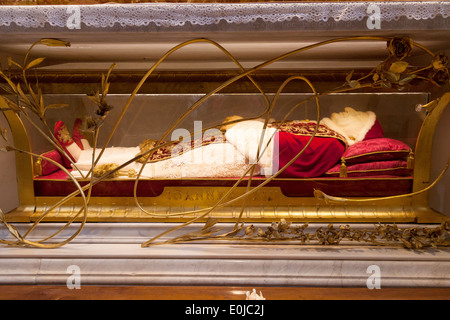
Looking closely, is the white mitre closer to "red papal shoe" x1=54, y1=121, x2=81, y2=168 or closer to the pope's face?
the pope's face

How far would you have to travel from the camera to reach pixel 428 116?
1471 mm

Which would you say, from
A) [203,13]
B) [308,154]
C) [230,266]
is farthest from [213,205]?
[203,13]

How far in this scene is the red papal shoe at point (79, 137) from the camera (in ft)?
4.94

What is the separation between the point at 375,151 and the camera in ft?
4.86

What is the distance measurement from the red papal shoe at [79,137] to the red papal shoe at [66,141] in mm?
14

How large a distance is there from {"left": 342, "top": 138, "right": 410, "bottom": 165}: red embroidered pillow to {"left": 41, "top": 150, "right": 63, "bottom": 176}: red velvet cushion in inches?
44.8

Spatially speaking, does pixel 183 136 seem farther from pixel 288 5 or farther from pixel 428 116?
pixel 428 116

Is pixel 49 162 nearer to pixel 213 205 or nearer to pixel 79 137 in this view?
pixel 79 137

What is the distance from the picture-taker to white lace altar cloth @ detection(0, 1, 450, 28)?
120 cm

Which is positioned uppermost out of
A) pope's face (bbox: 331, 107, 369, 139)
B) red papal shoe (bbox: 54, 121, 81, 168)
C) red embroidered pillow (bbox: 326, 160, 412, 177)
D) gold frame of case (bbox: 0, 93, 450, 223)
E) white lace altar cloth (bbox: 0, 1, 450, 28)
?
white lace altar cloth (bbox: 0, 1, 450, 28)

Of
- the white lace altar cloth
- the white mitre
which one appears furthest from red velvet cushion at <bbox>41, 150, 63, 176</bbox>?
the white mitre

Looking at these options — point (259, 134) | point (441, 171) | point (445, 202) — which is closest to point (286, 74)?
point (259, 134)

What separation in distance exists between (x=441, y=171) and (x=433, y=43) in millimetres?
496

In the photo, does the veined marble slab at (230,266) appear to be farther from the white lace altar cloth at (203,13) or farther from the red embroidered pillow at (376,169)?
the white lace altar cloth at (203,13)
